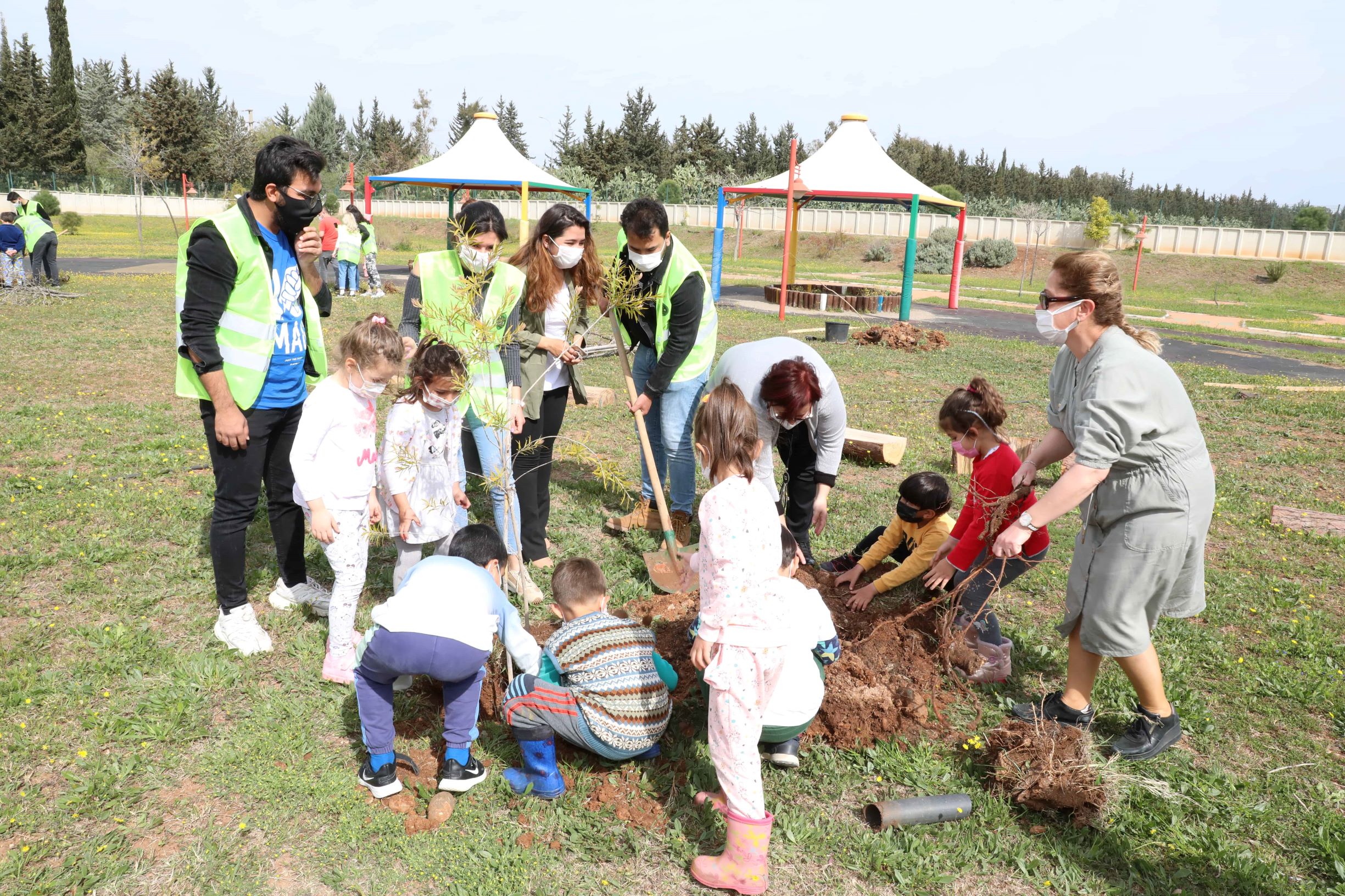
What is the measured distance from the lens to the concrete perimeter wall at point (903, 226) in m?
34.3

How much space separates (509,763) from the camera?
3.09 m

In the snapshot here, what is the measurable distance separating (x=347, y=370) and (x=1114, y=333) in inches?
114

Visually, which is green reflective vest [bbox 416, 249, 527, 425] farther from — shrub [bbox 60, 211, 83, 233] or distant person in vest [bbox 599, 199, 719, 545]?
shrub [bbox 60, 211, 83, 233]

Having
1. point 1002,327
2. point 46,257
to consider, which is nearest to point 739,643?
point 1002,327

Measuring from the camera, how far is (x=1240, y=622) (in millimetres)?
4332

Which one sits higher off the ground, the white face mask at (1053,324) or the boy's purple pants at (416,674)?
the white face mask at (1053,324)

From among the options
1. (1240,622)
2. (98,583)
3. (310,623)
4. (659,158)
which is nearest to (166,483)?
(98,583)

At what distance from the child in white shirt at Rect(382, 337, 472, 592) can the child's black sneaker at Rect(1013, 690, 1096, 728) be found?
2.42 m

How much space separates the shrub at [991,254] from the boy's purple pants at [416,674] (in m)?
36.3

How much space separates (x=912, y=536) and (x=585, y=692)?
2.22 m

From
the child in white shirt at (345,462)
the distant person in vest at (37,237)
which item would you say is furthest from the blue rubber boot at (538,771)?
the distant person in vest at (37,237)

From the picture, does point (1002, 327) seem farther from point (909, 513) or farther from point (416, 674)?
point (416, 674)

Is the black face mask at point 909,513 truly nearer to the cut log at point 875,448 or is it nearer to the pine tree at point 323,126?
the cut log at point 875,448

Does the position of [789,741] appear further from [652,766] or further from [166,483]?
[166,483]
